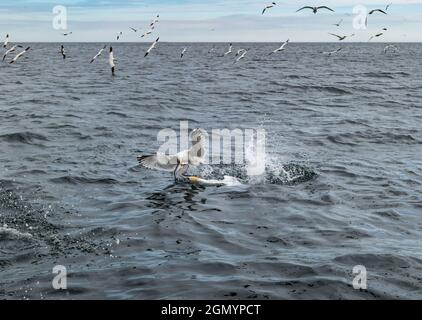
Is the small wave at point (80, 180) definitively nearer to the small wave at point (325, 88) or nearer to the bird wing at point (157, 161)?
the bird wing at point (157, 161)

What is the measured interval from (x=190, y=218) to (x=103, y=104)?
751 inches

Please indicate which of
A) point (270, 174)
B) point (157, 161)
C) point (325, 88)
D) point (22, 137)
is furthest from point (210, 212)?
point (325, 88)

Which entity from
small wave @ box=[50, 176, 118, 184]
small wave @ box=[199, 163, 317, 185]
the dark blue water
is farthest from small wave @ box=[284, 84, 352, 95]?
small wave @ box=[50, 176, 118, 184]

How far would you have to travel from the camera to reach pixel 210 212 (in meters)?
12.6

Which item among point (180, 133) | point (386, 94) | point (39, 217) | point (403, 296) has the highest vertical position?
point (386, 94)

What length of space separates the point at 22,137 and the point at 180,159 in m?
8.49

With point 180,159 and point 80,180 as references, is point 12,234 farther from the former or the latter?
point 180,159

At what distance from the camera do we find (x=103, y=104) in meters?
30.0

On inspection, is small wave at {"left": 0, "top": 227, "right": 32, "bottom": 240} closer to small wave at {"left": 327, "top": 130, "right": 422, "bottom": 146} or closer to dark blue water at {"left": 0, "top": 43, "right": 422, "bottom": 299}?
dark blue water at {"left": 0, "top": 43, "right": 422, "bottom": 299}

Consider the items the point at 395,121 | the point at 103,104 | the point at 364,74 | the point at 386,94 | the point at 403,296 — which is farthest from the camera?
the point at 364,74

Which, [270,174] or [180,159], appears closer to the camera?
[180,159]

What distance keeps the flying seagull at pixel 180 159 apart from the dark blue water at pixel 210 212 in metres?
0.55

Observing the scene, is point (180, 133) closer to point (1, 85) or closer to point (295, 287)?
point (295, 287)
